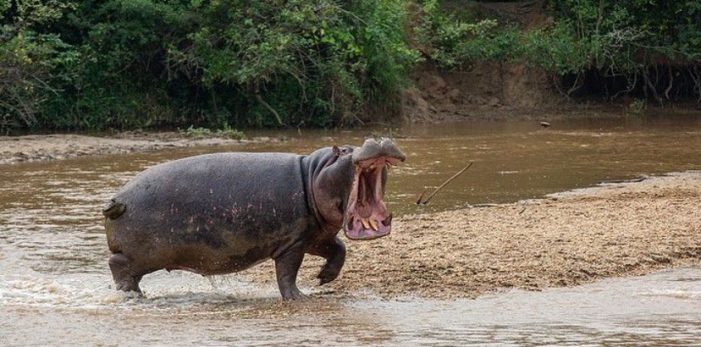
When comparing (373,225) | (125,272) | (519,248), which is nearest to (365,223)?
(373,225)

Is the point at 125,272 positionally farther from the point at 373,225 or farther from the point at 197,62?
the point at 197,62

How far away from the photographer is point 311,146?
19062 mm

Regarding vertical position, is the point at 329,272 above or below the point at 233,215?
below

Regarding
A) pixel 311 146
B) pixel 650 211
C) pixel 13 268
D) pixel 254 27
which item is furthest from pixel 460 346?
pixel 254 27

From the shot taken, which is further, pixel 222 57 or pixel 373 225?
pixel 222 57

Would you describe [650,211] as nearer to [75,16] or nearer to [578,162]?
[578,162]

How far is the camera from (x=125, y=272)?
8.18 metres

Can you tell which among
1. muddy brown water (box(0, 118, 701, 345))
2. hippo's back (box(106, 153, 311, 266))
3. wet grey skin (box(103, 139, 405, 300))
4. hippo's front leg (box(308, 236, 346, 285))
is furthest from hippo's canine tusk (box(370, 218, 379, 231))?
hippo's front leg (box(308, 236, 346, 285))

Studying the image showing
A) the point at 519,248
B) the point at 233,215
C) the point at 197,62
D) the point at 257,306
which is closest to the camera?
the point at 257,306

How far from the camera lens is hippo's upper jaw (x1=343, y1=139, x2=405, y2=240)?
7323mm

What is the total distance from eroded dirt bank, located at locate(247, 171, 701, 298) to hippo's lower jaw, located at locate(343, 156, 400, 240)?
2.24 feet

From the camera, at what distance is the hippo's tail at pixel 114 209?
8.13 metres

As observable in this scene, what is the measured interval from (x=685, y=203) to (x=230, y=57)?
11168 mm

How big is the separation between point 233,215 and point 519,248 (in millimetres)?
2415
